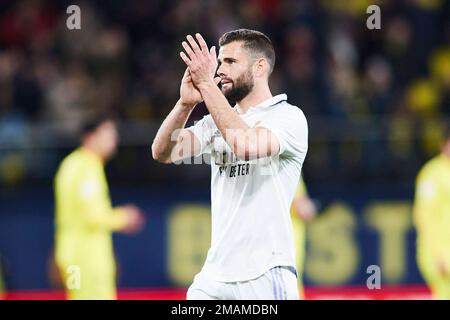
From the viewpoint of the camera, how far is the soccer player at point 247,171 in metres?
6.02

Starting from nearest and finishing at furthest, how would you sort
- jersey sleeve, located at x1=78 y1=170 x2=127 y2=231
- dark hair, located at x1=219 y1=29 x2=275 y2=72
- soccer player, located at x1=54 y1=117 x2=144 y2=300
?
dark hair, located at x1=219 y1=29 x2=275 y2=72, jersey sleeve, located at x1=78 y1=170 x2=127 y2=231, soccer player, located at x1=54 y1=117 x2=144 y2=300

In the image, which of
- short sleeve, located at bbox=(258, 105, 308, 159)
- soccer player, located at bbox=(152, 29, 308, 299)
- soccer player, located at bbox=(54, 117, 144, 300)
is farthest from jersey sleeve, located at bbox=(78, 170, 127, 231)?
short sleeve, located at bbox=(258, 105, 308, 159)

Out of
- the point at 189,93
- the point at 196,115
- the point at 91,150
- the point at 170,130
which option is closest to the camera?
the point at 189,93

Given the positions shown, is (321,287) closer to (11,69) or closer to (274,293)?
(11,69)

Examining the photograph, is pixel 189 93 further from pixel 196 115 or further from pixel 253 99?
pixel 196 115

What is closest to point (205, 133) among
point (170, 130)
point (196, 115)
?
point (170, 130)

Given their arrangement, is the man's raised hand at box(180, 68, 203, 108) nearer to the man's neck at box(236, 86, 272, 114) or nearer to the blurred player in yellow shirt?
the man's neck at box(236, 86, 272, 114)

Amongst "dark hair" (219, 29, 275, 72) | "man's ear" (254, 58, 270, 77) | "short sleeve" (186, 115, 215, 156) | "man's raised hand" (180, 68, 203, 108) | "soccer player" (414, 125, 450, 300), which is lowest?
"soccer player" (414, 125, 450, 300)

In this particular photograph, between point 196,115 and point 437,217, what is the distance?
311 cm

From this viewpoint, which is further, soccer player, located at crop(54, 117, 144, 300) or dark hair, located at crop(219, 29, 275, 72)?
soccer player, located at crop(54, 117, 144, 300)

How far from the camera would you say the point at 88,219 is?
34.3 ft

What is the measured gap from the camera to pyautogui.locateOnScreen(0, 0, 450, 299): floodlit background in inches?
486

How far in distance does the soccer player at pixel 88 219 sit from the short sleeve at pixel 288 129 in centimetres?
428

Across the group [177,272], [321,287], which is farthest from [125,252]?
[321,287]
